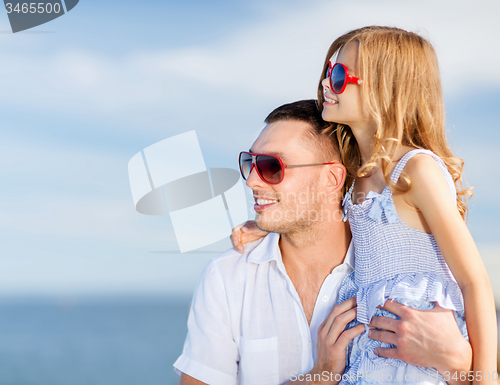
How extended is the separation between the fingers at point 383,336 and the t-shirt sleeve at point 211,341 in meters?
1.06

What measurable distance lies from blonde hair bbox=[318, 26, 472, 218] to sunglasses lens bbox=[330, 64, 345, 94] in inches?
4.3

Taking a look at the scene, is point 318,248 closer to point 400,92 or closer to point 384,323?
point 384,323

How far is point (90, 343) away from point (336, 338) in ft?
77.4

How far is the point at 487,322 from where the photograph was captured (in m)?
2.25

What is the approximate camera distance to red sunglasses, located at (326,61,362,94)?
2.91 meters

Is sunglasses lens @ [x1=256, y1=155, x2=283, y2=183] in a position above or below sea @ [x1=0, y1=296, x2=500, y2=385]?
above

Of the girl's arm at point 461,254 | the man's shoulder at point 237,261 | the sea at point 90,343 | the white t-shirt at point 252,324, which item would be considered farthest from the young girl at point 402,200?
the sea at point 90,343

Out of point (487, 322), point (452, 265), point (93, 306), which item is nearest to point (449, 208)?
point (452, 265)

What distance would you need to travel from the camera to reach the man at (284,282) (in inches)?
123

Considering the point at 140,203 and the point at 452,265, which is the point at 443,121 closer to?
the point at 452,265

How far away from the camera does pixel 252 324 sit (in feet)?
10.6

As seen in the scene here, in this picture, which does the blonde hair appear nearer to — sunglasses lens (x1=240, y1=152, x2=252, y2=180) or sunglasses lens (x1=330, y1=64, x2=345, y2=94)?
sunglasses lens (x1=330, y1=64, x2=345, y2=94)

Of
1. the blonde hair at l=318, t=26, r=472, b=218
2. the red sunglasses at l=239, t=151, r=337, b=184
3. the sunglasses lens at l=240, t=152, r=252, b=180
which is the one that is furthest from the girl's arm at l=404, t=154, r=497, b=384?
the sunglasses lens at l=240, t=152, r=252, b=180

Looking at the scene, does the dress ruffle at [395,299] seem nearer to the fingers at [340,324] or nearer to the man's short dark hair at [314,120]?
the fingers at [340,324]
